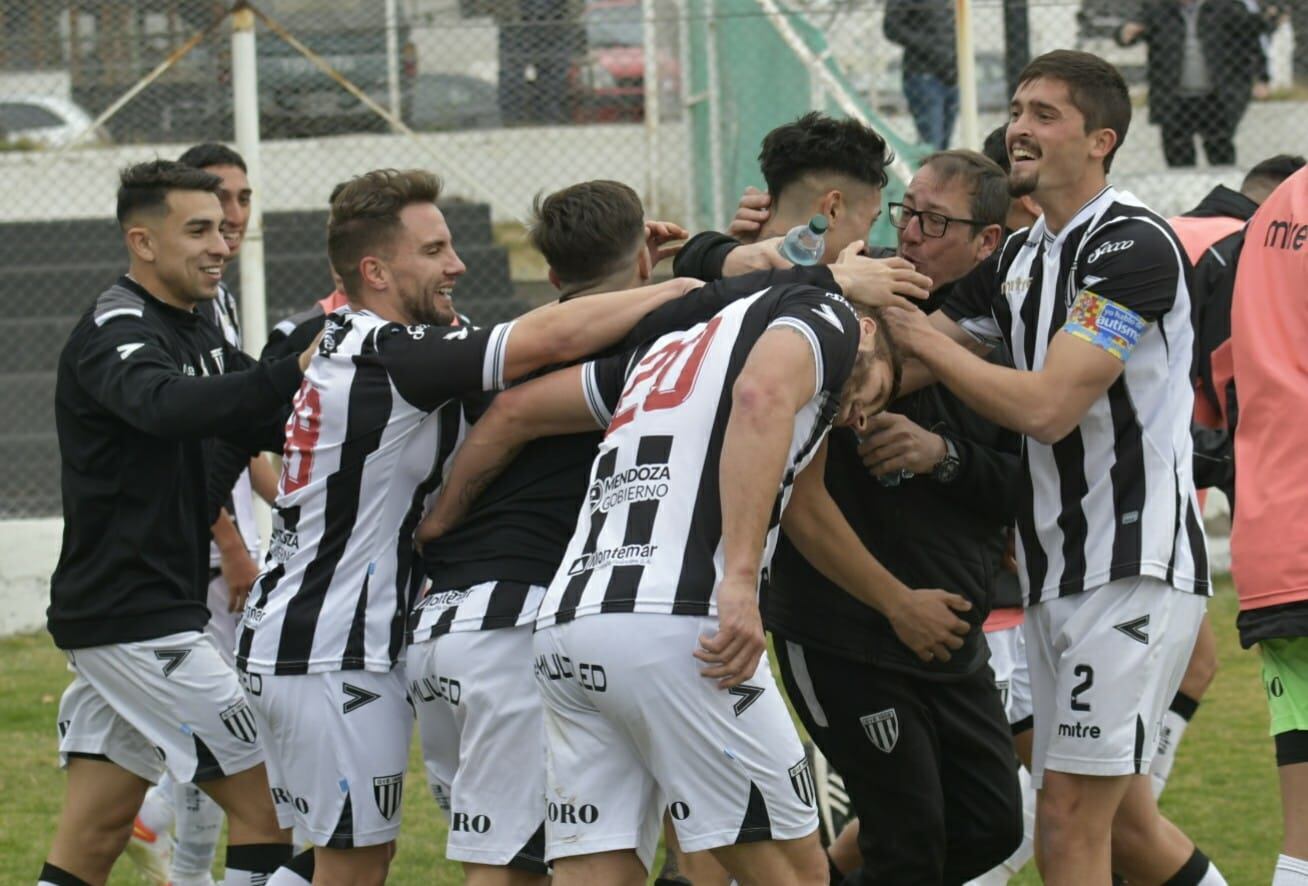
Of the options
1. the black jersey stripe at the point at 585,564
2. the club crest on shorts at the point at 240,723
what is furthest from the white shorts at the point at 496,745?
the club crest on shorts at the point at 240,723

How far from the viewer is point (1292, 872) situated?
4.21m

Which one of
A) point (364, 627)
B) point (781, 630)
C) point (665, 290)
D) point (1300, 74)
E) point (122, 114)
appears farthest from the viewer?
point (1300, 74)

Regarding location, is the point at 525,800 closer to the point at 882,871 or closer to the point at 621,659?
the point at 621,659

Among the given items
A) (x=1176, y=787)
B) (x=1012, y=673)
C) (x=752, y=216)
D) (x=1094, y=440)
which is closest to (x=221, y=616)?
(x=1012, y=673)

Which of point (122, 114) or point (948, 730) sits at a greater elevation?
point (122, 114)

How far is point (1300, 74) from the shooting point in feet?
56.7

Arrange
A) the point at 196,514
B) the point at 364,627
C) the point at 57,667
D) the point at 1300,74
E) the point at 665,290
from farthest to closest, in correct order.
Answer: the point at 1300,74 < the point at 57,667 < the point at 196,514 < the point at 364,627 < the point at 665,290

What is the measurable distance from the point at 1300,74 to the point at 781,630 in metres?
14.2

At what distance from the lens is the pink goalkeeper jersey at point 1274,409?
4285 millimetres

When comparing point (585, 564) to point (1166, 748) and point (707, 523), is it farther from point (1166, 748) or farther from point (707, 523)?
point (1166, 748)

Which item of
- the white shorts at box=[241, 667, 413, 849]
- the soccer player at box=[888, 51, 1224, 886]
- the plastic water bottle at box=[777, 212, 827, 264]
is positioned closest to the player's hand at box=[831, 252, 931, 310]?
the plastic water bottle at box=[777, 212, 827, 264]

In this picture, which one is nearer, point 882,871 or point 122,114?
point 882,871

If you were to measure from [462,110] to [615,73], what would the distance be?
3.81 feet

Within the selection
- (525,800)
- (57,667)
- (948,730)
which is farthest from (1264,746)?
(57,667)
